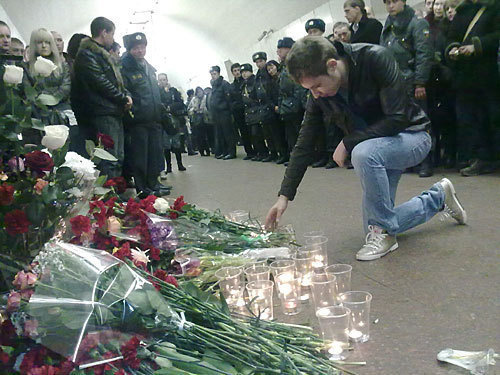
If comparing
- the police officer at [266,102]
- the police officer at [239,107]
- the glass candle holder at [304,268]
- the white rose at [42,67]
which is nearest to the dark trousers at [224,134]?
the police officer at [239,107]

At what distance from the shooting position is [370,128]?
8.75ft

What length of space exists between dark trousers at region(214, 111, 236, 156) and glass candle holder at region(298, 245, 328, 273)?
8.19 meters

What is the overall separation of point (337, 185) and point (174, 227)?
9.68 feet

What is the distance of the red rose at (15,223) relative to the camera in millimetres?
1283

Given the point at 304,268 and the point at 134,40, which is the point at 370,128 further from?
the point at 134,40

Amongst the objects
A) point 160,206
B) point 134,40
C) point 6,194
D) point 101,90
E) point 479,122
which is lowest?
point 160,206

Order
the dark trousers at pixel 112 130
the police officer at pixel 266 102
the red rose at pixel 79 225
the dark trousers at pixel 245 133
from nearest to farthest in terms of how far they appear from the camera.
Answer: the red rose at pixel 79 225, the dark trousers at pixel 112 130, the police officer at pixel 266 102, the dark trousers at pixel 245 133

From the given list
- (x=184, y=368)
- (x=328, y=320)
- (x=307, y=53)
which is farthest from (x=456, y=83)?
(x=184, y=368)

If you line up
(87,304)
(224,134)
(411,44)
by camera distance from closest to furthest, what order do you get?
(87,304), (411,44), (224,134)

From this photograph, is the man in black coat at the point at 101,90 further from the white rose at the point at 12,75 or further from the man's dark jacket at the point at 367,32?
the white rose at the point at 12,75

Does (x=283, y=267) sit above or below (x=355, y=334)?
above

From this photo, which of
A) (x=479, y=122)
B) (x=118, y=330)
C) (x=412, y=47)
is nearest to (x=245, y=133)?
(x=412, y=47)

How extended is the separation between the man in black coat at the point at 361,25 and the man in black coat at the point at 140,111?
223cm

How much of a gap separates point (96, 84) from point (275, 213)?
2916 mm
